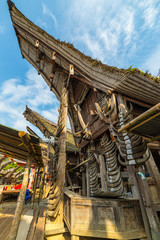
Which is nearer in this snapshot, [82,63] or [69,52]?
[82,63]

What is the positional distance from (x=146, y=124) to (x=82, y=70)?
229 inches

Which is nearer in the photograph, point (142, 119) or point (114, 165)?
point (142, 119)

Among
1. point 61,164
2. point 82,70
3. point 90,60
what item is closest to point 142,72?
point 90,60

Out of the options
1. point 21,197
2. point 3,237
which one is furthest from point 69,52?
point 3,237

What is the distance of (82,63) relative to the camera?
6844 millimetres

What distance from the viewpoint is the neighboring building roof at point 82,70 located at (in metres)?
4.35

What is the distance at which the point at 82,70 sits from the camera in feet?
23.4

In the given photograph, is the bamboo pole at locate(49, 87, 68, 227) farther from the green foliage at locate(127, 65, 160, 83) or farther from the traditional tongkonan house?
the green foliage at locate(127, 65, 160, 83)

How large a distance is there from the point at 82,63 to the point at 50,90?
498cm

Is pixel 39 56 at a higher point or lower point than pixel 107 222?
higher

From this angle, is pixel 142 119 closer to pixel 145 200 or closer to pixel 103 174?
pixel 145 200

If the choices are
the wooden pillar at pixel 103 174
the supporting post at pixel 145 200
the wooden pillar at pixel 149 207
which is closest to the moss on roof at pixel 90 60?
the supporting post at pixel 145 200

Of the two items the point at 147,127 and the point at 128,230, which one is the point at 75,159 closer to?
the point at 128,230

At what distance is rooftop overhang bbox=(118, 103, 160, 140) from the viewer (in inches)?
90.1
